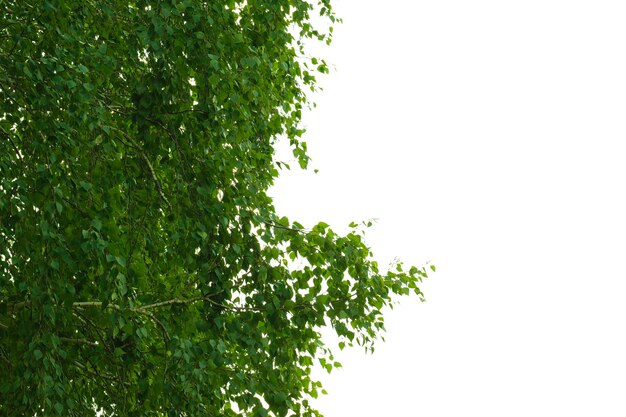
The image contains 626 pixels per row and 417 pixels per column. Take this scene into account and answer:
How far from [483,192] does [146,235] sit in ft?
20.5

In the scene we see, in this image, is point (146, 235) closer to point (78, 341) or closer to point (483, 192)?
point (78, 341)

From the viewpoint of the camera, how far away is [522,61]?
417 inches

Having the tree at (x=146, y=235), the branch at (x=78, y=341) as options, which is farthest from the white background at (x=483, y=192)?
the branch at (x=78, y=341)

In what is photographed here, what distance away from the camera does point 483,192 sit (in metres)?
10.1

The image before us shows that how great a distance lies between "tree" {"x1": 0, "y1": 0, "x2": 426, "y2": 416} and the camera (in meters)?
3.48

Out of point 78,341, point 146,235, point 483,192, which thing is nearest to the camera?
point 78,341

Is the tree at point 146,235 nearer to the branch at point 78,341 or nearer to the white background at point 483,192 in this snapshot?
the branch at point 78,341

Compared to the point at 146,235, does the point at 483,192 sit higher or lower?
higher

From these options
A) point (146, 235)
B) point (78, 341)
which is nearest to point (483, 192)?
point (146, 235)

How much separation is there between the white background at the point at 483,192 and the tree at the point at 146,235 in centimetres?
471

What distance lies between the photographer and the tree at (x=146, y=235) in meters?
3.48

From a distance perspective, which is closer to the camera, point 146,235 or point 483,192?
point 146,235

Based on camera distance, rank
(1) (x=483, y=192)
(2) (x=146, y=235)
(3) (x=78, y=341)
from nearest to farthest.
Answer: (3) (x=78, y=341)
(2) (x=146, y=235)
(1) (x=483, y=192)

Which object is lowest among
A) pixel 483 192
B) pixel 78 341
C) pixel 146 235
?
pixel 78 341
